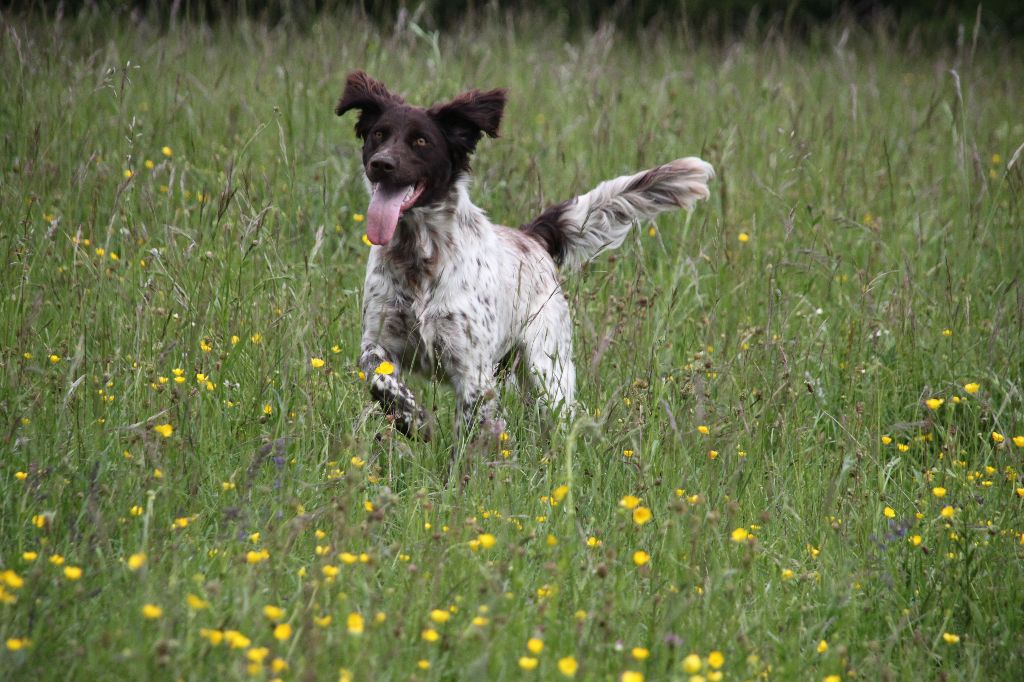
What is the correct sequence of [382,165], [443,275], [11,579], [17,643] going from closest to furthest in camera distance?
[17,643], [11,579], [382,165], [443,275]

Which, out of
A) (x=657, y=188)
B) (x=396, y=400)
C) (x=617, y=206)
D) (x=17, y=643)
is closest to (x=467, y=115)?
(x=617, y=206)

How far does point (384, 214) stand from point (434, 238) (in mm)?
304

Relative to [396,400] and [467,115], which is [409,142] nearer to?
[467,115]

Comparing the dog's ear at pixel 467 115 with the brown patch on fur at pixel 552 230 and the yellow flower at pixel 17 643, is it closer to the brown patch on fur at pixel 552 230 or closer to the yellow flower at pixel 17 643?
the brown patch on fur at pixel 552 230

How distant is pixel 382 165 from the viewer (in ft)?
14.5

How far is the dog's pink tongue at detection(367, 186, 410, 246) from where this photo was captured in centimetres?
439

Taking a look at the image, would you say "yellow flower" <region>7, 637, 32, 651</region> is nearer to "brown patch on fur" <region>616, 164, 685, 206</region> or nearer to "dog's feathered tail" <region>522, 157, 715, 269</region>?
"dog's feathered tail" <region>522, 157, 715, 269</region>

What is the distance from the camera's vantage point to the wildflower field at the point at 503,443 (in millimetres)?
2682

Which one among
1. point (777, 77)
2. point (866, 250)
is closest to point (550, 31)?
point (777, 77)

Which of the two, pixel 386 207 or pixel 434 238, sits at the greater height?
pixel 386 207

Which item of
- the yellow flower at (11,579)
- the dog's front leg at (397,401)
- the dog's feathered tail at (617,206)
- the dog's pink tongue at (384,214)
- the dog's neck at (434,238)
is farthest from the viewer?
the dog's feathered tail at (617,206)

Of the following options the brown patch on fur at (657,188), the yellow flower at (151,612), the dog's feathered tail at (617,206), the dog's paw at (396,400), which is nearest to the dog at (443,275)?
the dog's paw at (396,400)

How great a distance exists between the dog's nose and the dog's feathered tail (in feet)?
3.56

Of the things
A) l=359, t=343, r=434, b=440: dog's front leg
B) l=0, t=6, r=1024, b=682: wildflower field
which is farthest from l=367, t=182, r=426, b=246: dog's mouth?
l=359, t=343, r=434, b=440: dog's front leg
